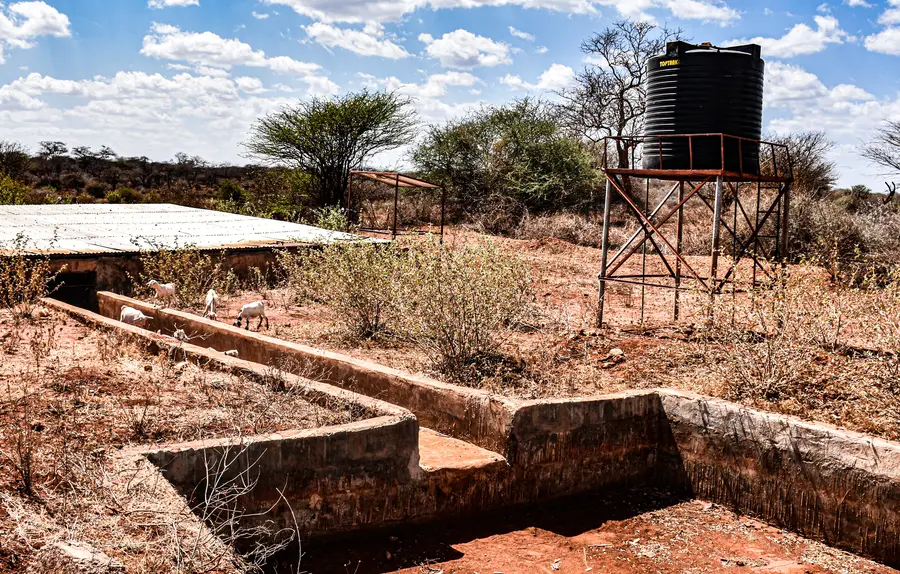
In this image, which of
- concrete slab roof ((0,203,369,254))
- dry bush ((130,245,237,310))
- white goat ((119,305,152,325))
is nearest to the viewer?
white goat ((119,305,152,325))

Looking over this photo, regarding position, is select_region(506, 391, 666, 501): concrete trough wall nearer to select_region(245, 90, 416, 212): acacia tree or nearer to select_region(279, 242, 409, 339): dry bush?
select_region(279, 242, 409, 339): dry bush

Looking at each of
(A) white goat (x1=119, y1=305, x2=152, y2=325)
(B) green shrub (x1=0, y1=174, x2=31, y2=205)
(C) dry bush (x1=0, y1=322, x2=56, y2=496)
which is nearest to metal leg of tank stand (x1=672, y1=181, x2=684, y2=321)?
(A) white goat (x1=119, y1=305, x2=152, y2=325)

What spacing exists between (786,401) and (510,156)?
65.1 feet

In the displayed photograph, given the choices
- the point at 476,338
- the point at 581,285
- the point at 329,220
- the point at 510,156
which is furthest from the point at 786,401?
the point at 510,156

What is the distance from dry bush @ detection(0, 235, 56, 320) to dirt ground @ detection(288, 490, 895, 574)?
5067mm

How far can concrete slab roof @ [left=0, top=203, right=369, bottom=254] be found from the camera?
11.8 meters

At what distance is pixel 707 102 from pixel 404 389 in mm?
5714

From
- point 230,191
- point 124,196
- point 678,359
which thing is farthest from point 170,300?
point 230,191

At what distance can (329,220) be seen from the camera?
14.3 m

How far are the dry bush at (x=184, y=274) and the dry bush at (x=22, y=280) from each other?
3.91 ft

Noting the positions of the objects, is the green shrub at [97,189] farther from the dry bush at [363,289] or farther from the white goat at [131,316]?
the dry bush at [363,289]

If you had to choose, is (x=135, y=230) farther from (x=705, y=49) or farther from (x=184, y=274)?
(x=705, y=49)

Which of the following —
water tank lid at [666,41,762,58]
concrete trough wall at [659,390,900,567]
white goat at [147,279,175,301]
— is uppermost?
water tank lid at [666,41,762,58]

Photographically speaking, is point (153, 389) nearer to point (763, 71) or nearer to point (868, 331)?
point (868, 331)
